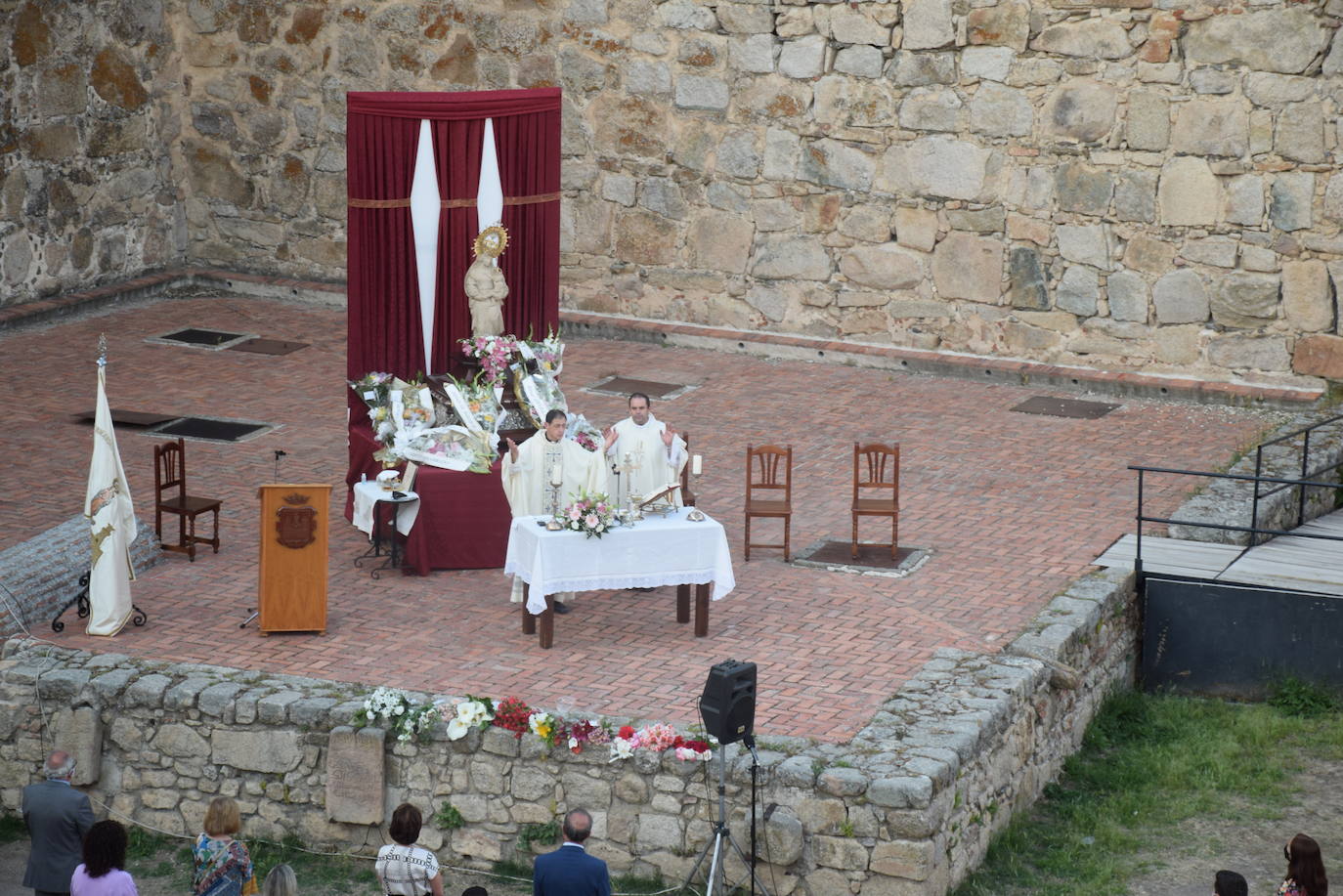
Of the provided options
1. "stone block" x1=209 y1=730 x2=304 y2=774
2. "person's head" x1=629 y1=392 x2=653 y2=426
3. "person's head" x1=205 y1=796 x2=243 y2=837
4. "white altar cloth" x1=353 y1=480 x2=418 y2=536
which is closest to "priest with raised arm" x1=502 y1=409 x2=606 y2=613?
"person's head" x1=629 y1=392 x2=653 y2=426

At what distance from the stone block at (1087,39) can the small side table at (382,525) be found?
7.11 meters

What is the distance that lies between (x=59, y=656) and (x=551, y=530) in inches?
112

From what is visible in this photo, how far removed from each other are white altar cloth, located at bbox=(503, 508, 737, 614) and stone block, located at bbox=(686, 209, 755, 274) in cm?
674

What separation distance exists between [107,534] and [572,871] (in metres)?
4.32

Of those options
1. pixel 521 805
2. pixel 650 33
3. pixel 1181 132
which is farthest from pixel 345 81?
pixel 521 805

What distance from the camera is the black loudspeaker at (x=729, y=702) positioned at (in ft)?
31.4

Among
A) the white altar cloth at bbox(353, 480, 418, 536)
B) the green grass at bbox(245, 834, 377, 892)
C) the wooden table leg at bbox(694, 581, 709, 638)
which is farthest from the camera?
the white altar cloth at bbox(353, 480, 418, 536)

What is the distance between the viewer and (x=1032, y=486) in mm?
14602

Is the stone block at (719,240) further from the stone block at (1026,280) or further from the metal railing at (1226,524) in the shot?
the metal railing at (1226,524)

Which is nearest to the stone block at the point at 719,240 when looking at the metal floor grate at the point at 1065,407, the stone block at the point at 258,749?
the metal floor grate at the point at 1065,407

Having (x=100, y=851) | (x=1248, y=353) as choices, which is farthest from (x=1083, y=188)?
(x=100, y=851)

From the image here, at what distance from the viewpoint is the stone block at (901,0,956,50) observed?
17.0 m

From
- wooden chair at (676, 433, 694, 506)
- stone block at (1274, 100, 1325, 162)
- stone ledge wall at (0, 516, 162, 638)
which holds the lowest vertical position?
stone ledge wall at (0, 516, 162, 638)

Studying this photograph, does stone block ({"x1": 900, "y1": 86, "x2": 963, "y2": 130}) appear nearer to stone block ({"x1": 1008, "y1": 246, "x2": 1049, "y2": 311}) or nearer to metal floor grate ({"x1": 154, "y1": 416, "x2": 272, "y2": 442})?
stone block ({"x1": 1008, "y1": 246, "x2": 1049, "y2": 311})
